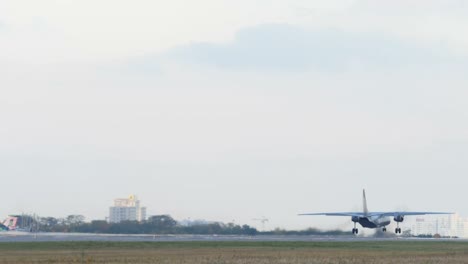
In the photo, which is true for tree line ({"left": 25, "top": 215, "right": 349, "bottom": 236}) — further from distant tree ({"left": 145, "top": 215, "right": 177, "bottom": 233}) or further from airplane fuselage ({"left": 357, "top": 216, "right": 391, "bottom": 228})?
airplane fuselage ({"left": 357, "top": 216, "right": 391, "bottom": 228})

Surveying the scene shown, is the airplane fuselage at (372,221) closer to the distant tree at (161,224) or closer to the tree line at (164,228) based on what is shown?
the tree line at (164,228)

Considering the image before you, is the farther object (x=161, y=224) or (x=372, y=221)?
(x=161, y=224)

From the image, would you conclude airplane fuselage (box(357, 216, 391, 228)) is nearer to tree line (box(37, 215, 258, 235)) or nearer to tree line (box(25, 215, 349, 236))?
tree line (box(25, 215, 349, 236))

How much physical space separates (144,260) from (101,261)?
9.22ft

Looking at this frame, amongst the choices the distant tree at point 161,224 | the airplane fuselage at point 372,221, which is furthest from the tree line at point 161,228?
the airplane fuselage at point 372,221

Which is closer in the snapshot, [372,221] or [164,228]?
[372,221]

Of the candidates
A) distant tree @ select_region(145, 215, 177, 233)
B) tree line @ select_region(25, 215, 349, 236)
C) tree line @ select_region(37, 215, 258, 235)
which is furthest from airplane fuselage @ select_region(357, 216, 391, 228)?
distant tree @ select_region(145, 215, 177, 233)

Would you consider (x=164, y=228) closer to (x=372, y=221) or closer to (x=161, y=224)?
(x=161, y=224)

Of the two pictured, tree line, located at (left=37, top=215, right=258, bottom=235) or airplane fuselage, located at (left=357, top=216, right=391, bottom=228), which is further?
tree line, located at (left=37, top=215, right=258, bottom=235)

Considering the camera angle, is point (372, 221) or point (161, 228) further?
point (161, 228)

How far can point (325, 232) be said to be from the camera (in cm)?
14688

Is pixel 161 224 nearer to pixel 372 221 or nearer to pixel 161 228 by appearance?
pixel 161 228

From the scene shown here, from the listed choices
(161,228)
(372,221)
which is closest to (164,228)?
(161,228)

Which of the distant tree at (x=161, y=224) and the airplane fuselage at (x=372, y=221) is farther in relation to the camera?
the distant tree at (x=161, y=224)
